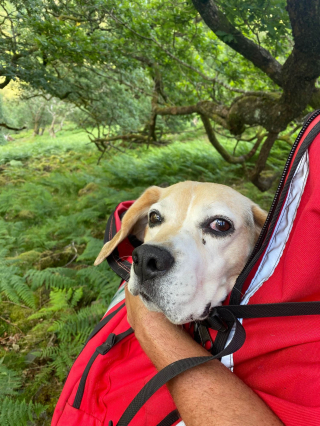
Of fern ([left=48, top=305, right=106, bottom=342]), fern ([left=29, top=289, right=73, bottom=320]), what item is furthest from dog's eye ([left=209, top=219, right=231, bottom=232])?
fern ([left=29, top=289, right=73, bottom=320])

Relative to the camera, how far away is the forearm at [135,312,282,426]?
1099mm

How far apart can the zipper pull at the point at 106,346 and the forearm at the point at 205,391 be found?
0.48 meters

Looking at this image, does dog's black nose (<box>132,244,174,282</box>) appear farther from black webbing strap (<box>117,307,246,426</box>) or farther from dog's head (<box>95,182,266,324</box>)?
black webbing strap (<box>117,307,246,426</box>)

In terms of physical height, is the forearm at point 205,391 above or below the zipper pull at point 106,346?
above

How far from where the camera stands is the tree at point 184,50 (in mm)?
3945

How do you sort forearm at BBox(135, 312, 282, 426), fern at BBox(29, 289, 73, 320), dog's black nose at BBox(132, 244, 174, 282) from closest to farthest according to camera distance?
1. forearm at BBox(135, 312, 282, 426)
2. dog's black nose at BBox(132, 244, 174, 282)
3. fern at BBox(29, 289, 73, 320)

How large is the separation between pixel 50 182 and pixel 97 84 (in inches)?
165

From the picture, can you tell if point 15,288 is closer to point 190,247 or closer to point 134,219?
point 134,219

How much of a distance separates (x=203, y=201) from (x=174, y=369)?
1.11 m

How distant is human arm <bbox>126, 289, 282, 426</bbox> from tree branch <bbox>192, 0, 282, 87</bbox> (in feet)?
14.5

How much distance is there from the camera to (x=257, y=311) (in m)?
1.33

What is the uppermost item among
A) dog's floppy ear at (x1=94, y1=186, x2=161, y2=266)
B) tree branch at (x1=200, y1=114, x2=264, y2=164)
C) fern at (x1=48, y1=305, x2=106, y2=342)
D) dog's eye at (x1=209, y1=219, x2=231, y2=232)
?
tree branch at (x1=200, y1=114, x2=264, y2=164)

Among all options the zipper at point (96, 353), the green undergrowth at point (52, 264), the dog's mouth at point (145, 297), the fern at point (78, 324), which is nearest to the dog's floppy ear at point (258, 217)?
the dog's mouth at point (145, 297)

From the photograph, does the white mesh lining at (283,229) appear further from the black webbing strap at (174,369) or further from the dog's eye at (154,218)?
the dog's eye at (154,218)
